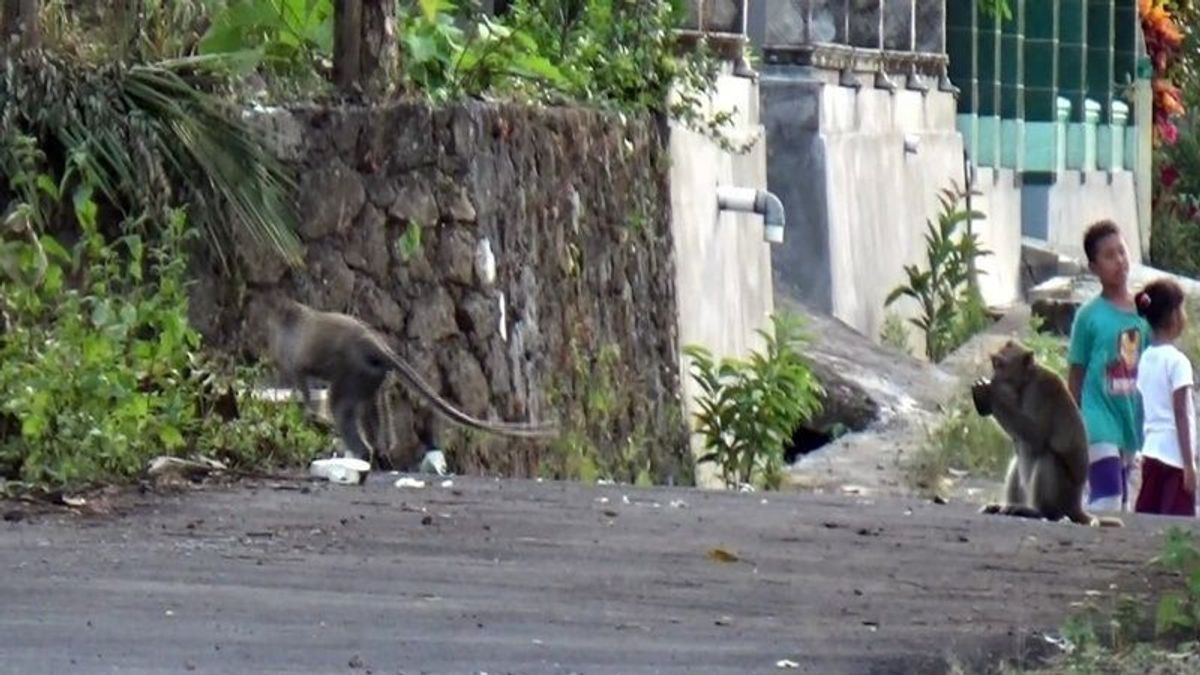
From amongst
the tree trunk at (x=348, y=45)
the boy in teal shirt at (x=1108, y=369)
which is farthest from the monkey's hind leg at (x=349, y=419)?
the boy in teal shirt at (x=1108, y=369)

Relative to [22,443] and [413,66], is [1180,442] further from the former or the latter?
[22,443]

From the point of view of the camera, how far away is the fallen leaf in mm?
9938

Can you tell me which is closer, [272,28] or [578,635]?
[578,635]

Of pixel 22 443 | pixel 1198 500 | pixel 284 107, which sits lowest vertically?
pixel 1198 500

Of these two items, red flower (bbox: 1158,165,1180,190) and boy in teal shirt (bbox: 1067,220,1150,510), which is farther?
red flower (bbox: 1158,165,1180,190)

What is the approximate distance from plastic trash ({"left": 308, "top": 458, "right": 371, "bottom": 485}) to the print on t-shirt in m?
3.15

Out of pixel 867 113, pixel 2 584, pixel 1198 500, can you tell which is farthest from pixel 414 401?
pixel 867 113

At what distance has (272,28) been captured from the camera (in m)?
14.0

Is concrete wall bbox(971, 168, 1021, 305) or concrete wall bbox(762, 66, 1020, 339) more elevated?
concrete wall bbox(762, 66, 1020, 339)

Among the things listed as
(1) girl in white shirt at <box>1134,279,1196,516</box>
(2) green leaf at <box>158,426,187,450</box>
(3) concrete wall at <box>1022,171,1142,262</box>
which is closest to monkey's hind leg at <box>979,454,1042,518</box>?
(1) girl in white shirt at <box>1134,279,1196,516</box>

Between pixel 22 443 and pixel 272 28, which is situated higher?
pixel 272 28

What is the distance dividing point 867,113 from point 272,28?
10729 millimetres

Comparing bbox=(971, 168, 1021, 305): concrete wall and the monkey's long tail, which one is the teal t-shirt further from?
bbox=(971, 168, 1021, 305): concrete wall

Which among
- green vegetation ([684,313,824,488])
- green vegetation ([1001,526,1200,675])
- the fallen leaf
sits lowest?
green vegetation ([684,313,824,488])
